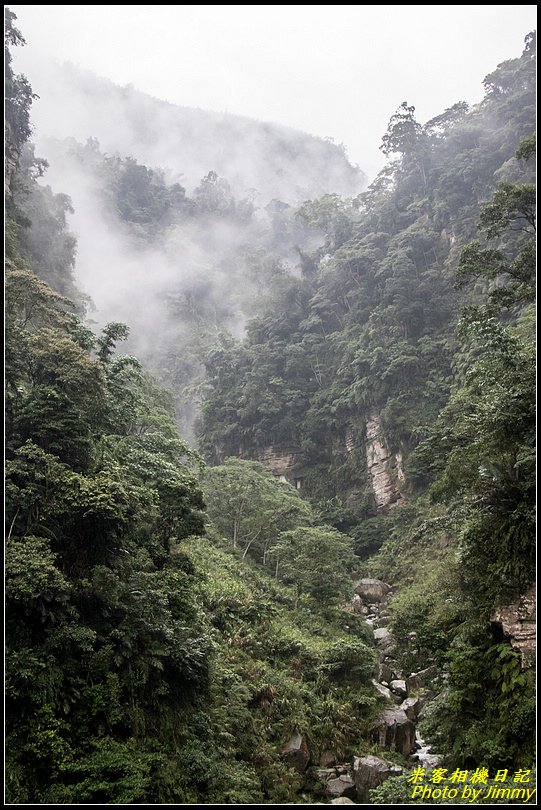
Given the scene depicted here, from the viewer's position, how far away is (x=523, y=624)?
774cm

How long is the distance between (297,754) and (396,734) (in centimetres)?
266

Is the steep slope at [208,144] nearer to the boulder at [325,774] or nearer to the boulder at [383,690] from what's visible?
the boulder at [383,690]

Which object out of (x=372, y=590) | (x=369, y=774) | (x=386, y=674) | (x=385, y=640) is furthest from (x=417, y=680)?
(x=372, y=590)

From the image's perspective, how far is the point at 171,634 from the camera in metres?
9.31

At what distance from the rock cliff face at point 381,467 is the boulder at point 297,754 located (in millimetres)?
17551

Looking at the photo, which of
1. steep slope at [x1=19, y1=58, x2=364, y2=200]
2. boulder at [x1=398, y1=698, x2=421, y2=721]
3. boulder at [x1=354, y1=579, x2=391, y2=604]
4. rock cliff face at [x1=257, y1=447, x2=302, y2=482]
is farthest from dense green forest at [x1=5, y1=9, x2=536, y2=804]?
steep slope at [x1=19, y1=58, x2=364, y2=200]

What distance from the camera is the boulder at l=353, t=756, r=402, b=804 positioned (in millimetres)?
10055

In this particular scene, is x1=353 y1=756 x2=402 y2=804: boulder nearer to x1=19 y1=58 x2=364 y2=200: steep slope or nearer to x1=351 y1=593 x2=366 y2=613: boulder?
x1=351 y1=593 x2=366 y2=613: boulder

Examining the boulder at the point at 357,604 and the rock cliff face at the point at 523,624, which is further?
the boulder at the point at 357,604

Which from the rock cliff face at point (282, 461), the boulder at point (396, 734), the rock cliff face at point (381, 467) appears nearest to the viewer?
the boulder at point (396, 734)

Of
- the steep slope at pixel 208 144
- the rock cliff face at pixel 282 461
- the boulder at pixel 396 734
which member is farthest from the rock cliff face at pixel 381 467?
the steep slope at pixel 208 144

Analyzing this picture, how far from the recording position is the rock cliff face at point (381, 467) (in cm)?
2802

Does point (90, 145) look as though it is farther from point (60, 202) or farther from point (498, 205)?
point (498, 205)

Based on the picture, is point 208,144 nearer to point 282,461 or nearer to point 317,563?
point 282,461
